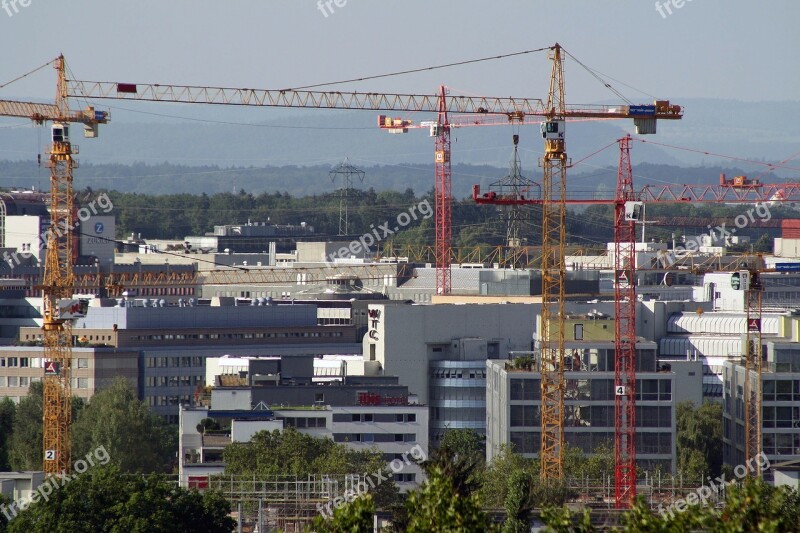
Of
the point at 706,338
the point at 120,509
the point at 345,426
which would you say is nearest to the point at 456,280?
the point at 706,338

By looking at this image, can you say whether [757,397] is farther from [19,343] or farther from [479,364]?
[19,343]

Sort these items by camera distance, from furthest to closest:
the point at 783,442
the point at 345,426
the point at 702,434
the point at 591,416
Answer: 1. the point at 702,434
2. the point at 345,426
3. the point at 591,416
4. the point at 783,442

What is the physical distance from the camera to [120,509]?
153 ft

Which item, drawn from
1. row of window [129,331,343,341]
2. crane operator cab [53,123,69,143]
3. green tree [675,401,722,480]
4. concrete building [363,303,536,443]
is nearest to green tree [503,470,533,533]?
green tree [675,401,722,480]

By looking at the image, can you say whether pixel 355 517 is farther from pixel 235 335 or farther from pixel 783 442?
pixel 235 335

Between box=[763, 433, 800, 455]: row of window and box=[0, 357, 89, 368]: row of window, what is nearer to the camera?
box=[763, 433, 800, 455]: row of window

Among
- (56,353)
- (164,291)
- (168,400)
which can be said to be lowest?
(168,400)

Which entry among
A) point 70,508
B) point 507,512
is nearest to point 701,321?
point 507,512

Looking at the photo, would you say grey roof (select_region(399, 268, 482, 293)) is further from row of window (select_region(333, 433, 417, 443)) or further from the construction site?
row of window (select_region(333, 433, 417, 443))

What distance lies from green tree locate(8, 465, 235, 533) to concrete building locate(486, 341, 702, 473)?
2231 cm

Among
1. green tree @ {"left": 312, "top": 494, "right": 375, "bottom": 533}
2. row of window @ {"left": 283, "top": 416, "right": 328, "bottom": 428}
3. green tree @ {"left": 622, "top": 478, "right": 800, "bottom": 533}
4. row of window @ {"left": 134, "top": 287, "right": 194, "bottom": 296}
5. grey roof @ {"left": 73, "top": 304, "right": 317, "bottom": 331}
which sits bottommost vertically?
row of window @ {"left": 283, "top": 416, "right": 328, "bottom": 428}

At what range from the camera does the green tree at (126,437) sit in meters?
72.5

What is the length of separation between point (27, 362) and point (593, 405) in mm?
38140

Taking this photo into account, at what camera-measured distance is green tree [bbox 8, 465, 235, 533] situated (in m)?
46.1
